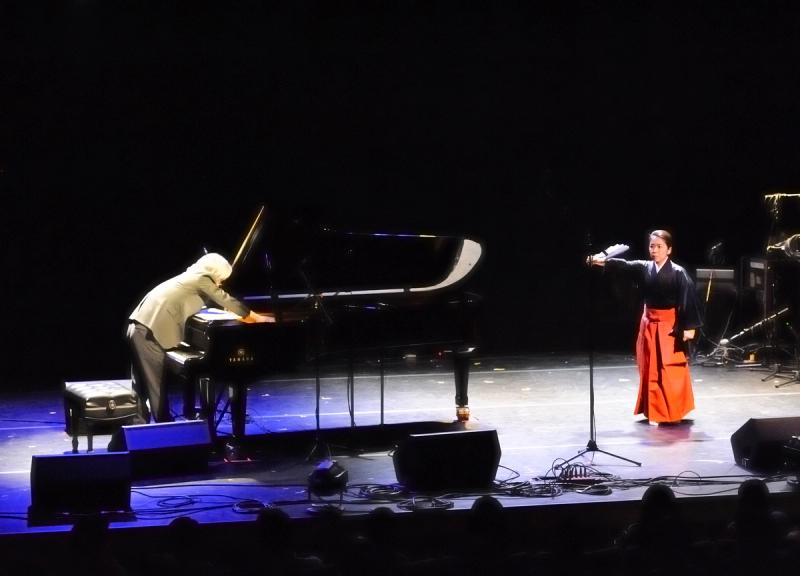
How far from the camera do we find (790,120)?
A: 1253 centimetres

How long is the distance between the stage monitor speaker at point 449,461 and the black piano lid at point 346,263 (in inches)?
64.7

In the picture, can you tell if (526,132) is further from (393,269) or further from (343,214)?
(393,269)

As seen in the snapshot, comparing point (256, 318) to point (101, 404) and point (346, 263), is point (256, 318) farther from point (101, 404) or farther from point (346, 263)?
point (101, 404)

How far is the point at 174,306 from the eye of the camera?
25.8ft

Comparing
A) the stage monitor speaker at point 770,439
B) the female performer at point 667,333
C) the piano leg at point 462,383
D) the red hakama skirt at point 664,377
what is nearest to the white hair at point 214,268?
the piano leg at point 462,383

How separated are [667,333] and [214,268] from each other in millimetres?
3590

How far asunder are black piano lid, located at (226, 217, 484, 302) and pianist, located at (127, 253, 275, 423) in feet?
0.65

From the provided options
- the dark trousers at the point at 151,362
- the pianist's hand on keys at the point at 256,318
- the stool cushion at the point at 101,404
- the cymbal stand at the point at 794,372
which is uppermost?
the pianist's hand on keys at the point at 256,318

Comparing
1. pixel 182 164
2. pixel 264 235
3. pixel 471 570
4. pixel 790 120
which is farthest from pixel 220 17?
pixel 471 570

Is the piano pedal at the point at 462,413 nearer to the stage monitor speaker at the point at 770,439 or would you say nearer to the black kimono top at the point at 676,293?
the black kimono top at the point at 676,293

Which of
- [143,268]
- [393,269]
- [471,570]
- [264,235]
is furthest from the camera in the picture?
[143,268]

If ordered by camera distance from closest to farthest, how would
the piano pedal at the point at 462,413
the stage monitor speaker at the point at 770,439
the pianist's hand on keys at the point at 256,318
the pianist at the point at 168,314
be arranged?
the stage monitor speaker at the point at 770,439, the pianist's hand on keys at the point at 256,318, the pianist at the point at 168,314, the piano pedal at the point at 462,413

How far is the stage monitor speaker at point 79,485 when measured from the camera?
593 cm

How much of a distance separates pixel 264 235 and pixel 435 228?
5.30 m
